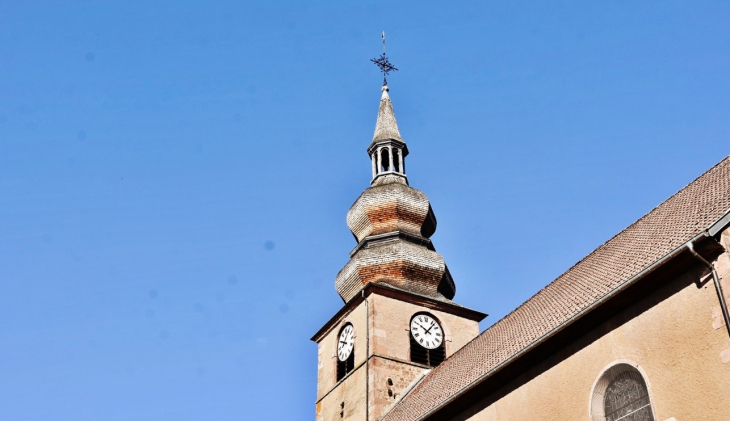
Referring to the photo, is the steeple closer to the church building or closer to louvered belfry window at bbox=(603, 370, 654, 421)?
the church building

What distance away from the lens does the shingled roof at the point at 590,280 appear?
13.4 metres

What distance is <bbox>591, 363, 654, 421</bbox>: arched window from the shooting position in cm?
1234

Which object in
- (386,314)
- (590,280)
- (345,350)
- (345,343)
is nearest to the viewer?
(590,280)

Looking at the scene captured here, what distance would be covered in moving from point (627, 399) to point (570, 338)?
1582 millimetres

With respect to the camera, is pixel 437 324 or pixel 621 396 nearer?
pixel 621 396

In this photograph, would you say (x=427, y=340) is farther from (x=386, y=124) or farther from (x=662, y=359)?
(x=662, y=359)

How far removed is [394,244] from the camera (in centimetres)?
2622

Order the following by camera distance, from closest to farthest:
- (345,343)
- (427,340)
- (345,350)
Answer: (427,340)
(345,350)
(345,343)

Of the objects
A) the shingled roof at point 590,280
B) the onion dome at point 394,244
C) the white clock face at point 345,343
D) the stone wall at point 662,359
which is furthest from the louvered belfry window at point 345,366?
the stone wall at point 662,359

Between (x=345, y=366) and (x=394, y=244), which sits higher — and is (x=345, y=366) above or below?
below

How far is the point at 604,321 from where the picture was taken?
44.2ft

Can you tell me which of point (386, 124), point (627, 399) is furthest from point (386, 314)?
point (627, 399)

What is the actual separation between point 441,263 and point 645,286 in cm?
1412

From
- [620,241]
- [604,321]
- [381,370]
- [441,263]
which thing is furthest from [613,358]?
[441,263]
